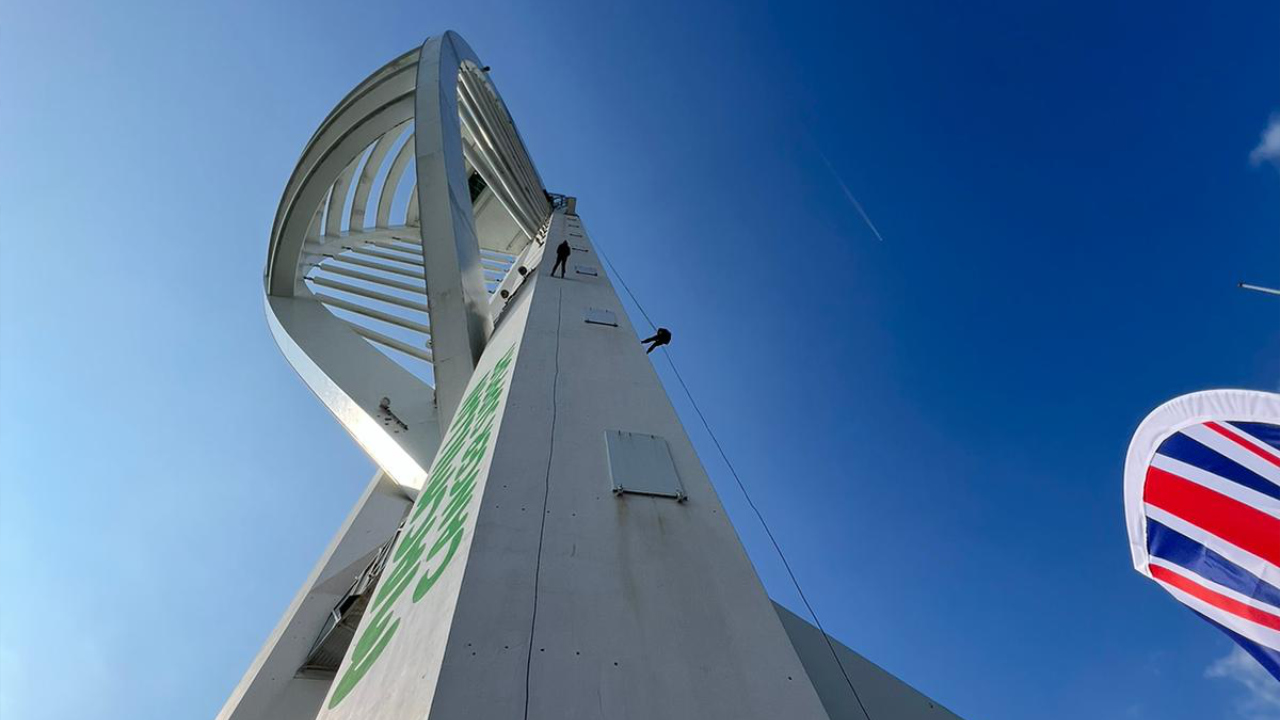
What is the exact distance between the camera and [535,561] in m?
1.85

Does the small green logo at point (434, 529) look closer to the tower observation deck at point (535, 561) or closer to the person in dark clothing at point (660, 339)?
the tower observation deck at point (535, 561)

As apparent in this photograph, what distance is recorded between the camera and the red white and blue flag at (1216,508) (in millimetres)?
2670

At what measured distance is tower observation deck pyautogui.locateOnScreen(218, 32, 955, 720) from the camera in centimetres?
148

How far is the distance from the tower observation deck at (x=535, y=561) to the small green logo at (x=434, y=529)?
18 mm

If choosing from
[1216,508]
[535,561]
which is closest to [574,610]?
[535,561]

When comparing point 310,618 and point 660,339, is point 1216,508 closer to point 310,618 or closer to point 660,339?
point 660,339

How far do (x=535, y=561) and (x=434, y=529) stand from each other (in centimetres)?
100

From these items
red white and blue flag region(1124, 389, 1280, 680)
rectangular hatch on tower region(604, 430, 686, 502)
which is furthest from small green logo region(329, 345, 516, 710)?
red white and blue flag region(1124, 389, 1280, 680)

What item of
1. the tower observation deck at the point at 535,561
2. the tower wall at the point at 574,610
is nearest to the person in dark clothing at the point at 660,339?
the tower observation deck at the point at 535,561

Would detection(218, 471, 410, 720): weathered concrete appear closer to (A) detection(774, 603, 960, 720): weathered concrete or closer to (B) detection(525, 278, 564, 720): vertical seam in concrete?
(B) detection(525, 278, 564, 720): vertical seam in concrete

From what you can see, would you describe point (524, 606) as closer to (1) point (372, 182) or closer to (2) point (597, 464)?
(2) point (597, 464)

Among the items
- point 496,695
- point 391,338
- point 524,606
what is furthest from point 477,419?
point 391,338

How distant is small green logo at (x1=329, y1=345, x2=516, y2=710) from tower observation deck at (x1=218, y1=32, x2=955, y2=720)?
18mm

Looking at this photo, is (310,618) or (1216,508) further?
(310,618)
